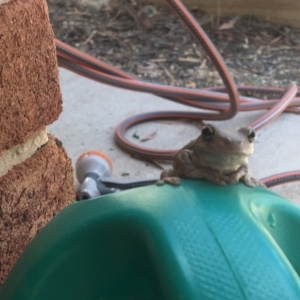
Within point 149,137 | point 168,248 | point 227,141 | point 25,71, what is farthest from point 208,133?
point 149,137

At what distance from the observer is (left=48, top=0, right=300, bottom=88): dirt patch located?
7.74 ft

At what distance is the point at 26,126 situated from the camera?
0.85 metres

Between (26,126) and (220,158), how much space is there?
0.30 meters

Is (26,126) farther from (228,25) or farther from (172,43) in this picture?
(228,25)

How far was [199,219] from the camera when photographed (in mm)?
616

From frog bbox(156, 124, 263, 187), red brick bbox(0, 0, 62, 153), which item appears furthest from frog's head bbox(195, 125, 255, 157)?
red brick bbox(0, 0, 62, 153)

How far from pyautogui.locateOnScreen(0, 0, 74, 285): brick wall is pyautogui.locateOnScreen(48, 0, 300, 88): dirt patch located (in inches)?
54.5

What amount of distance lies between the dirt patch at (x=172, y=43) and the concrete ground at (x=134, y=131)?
0.36 m

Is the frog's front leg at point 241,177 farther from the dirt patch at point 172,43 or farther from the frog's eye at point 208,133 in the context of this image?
the dirt patch at point 172,43

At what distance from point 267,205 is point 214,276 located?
0.14m

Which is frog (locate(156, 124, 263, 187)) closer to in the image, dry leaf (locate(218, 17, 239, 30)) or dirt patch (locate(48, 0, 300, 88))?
dirt patch (locate(48, 0, 300, 88))

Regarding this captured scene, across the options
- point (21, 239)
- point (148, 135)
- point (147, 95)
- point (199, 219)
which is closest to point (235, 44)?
point (147, 95)

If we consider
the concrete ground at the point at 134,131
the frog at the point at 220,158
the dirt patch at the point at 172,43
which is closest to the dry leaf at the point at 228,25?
the dirt patch at the point at 172,43

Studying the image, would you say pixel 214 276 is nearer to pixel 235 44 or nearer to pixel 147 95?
pixel 147 95
